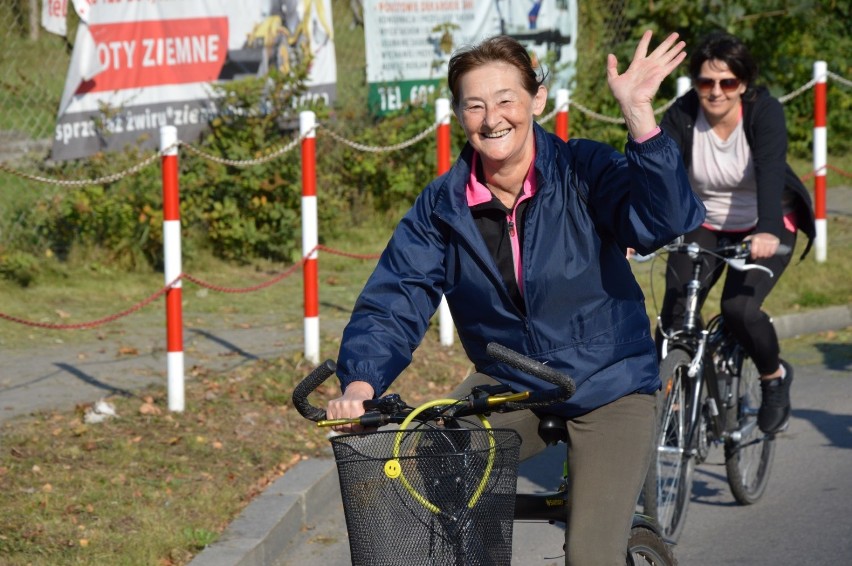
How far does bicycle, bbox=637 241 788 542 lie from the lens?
5.90 metres

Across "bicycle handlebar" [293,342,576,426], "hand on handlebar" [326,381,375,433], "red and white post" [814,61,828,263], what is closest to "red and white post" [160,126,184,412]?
"hand on handlebar" [326,381,375,433]

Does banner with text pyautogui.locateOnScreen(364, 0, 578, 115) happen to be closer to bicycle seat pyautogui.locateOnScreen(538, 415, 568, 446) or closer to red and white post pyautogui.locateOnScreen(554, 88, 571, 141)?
red and white post pyautogui.locateOnScreen(554, 88, 571, 141)

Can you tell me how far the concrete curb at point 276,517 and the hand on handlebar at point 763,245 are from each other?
2227mm

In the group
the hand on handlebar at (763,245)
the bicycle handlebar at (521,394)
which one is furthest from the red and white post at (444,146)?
the bicycle handlebar at (521,394)

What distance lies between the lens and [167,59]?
11664 millimetres

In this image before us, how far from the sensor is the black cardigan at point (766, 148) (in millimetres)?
6145

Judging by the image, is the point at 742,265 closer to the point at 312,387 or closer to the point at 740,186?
the point at 740,186

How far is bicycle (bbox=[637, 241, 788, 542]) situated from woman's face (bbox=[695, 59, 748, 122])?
2.12 feet

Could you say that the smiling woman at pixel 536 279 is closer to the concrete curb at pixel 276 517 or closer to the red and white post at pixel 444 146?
the concrete curb at pixel 276 517

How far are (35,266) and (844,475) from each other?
6.63 metres

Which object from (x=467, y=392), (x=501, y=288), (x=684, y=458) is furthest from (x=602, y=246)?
(x=684, y=458)

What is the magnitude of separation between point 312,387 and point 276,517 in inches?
105

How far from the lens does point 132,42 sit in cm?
1142

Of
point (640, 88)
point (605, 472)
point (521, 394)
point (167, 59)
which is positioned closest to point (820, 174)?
point (167, 59)
